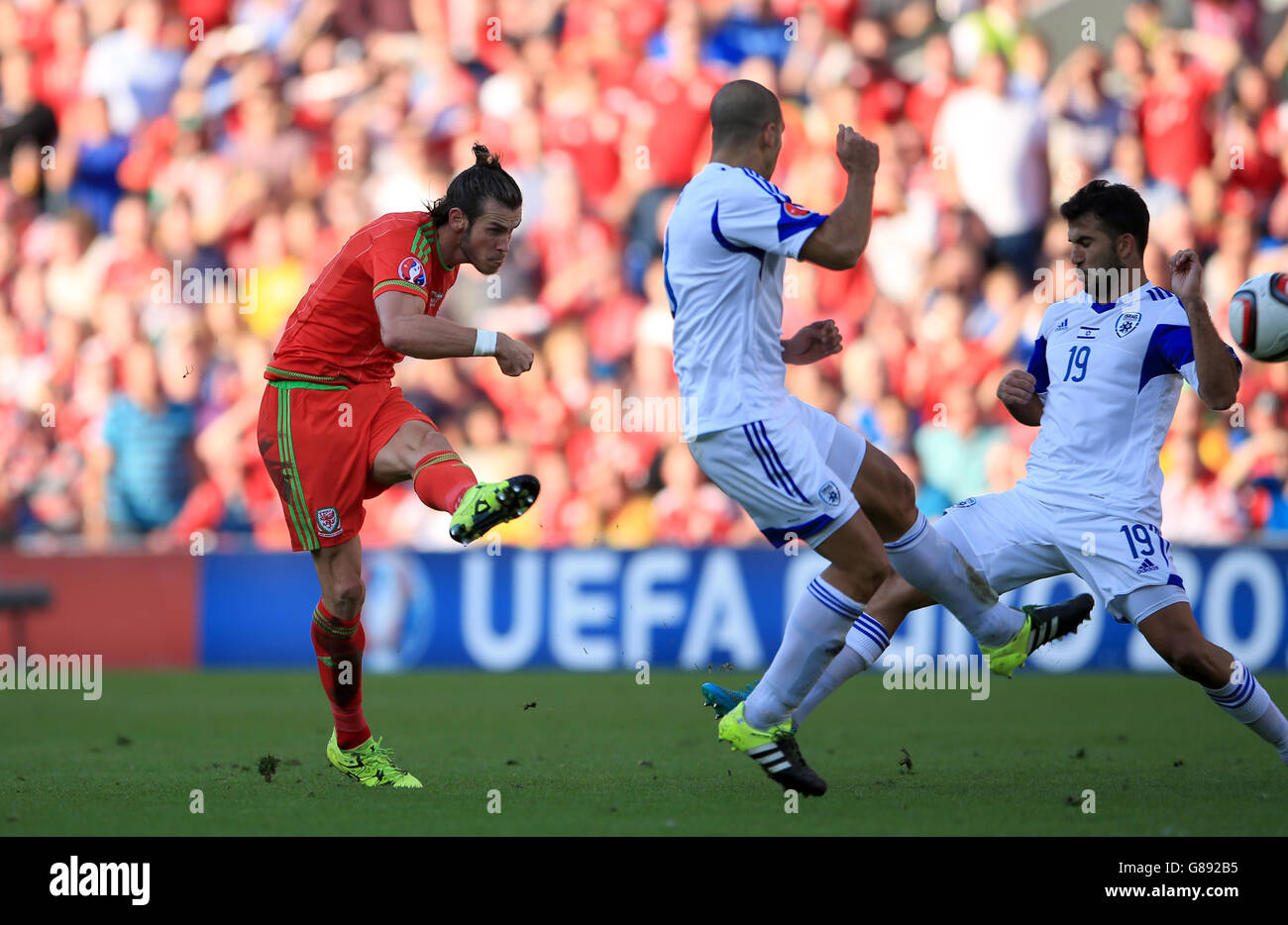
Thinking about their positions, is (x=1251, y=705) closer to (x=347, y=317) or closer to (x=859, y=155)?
(x=859, y=155)

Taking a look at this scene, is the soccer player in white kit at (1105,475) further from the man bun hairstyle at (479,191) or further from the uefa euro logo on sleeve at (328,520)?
the man bun hairstyle at (479,191)

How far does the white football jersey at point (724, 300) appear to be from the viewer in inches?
225

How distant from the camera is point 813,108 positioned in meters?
14.1

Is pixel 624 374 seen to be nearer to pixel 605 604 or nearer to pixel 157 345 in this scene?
pixel 605 604

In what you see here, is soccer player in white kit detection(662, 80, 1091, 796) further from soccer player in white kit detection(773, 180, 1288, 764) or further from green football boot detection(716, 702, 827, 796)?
soccer player in white kit detection(773, 180, 1288, 764)

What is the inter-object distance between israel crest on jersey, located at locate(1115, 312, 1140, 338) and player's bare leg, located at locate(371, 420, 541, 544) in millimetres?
2582

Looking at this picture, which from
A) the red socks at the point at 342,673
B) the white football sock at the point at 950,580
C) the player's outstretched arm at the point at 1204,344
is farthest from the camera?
the red socks at the point at 342,673

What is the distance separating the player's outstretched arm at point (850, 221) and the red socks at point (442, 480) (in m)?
1.59

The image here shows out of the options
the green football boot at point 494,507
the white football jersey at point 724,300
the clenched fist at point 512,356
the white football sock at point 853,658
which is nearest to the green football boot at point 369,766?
the green football boot at point 494,507

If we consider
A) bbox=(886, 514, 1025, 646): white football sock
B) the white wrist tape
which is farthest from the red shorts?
bbox=(886, 514, 1025, 646): white football sock

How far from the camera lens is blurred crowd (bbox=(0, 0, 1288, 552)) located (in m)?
12.9

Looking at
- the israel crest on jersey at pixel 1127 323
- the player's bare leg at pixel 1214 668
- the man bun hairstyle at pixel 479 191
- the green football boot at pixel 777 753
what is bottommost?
the green football boot at pixel 777 753

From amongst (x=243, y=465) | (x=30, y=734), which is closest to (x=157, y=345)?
(x=243, y=465)

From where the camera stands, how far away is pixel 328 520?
6582mm
